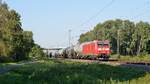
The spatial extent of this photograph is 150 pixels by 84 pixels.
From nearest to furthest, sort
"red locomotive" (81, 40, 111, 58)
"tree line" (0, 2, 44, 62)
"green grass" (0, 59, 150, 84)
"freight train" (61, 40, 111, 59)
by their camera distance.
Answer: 1. "green grass" (0, 59, 150, 84)
2. "red locomotive" (81, 40, 111, 58)
3. "freight train" (61, 40, 111, 59)
4. "tree line" (0, 2, 44, 62)

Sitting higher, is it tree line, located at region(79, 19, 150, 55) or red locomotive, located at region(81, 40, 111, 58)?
tree line, located at region(79, 19, 150, 55)

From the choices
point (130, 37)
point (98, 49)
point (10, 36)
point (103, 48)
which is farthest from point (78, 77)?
point (130, 37)

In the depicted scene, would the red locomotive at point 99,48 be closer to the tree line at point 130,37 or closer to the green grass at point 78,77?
the green grass at point 78,77

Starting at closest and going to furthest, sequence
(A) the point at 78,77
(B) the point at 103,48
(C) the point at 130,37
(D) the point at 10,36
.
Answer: (A) the point at 78,77 < (B) the point at 103,48 < (D) the point at 10,36 < (C) the point at 130,37

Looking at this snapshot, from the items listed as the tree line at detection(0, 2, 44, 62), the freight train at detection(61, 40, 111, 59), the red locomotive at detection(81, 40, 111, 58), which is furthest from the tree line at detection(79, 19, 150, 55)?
the red locomotive at detection(81, 40, 111, 58)

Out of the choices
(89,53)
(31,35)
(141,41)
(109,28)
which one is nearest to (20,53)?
(89,53)

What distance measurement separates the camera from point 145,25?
15100 centimetres

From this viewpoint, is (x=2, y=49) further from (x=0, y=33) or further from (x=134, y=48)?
(x=134, y=48)

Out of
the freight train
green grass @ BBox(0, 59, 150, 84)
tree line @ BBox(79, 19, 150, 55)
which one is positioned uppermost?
tree line @ BBox(79, 19, 150, 55)

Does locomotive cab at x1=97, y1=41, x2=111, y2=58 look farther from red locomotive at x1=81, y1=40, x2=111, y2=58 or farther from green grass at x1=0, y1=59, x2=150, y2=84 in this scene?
green grass at x1=0, y1=59, x2=150, y2=84

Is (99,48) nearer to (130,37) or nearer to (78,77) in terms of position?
(78,77)

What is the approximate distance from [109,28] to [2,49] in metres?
97.7

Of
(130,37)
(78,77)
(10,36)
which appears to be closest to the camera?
(78,77)

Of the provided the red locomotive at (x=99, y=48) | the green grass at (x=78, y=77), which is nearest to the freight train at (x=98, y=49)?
the red locomotive at (x=99, y=48)
